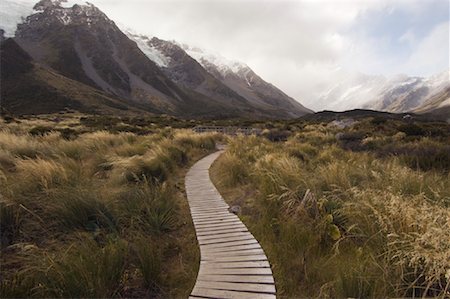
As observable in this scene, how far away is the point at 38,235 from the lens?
534cm

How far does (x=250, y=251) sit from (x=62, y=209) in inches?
119

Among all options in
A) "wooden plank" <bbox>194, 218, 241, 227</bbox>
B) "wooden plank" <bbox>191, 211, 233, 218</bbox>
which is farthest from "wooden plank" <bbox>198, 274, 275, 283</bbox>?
"wooden plank" <bbox>191, 211, 233, 218</bbox>

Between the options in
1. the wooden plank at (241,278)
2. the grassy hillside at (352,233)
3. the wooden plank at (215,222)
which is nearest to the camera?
the grassy hillside at (352,233)

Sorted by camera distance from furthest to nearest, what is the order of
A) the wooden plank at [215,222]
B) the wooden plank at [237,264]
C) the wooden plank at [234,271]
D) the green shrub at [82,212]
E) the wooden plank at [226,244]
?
the wooden plank at [215,222], the green shrub at [82,212], the wooden plank at [226,244], the wooden plank at [237,264], the wooden plank at [234,271]

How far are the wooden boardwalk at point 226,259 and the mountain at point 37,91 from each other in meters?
92.9

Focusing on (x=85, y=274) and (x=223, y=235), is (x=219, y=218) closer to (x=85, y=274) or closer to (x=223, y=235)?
(x=223, y=235)

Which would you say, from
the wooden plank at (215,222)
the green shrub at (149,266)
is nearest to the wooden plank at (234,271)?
the green shrub at (149,266)

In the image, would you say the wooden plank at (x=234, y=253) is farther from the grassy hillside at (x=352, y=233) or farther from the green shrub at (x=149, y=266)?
the green shrub at (x=149, y=266)

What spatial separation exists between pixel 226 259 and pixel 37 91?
114536mm

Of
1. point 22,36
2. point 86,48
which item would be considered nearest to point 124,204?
point 86,48

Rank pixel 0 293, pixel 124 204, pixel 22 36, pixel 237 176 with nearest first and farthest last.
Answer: pixel 0 293
pixel 124 204
pixel 237 176
pixel 22 36

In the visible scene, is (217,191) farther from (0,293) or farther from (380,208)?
(0,293)

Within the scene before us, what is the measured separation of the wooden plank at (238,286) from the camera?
13.6 ft

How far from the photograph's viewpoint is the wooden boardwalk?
4.14 metres
